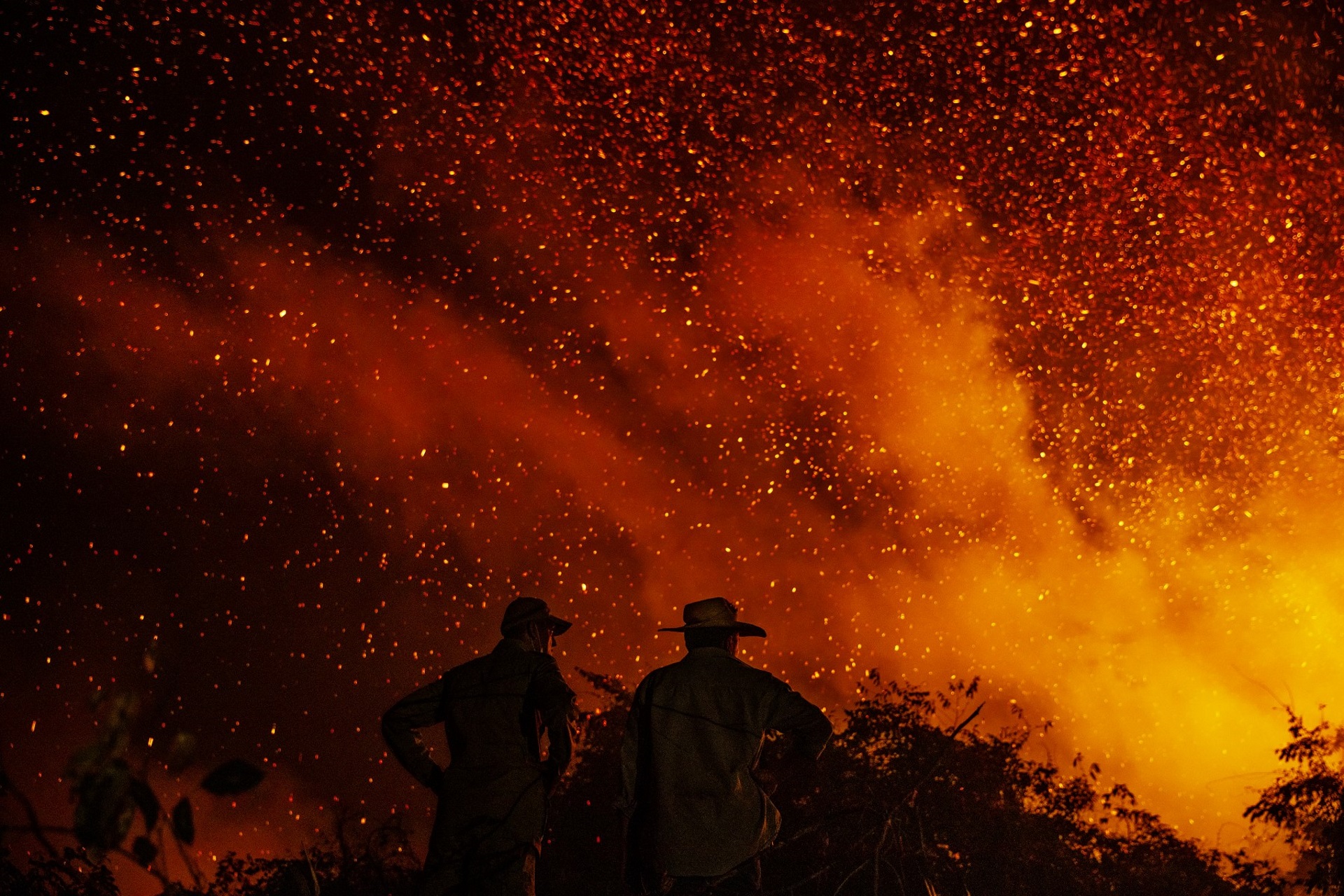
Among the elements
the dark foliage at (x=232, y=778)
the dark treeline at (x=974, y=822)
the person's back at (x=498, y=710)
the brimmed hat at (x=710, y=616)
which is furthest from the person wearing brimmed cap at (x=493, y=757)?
the dark treeline at (x=974, y=822)

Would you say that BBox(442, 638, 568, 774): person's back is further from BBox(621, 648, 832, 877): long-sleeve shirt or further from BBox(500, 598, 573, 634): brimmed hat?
BBox(621, 648, 832, 877): long-sleeve shirt

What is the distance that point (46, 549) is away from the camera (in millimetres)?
22203

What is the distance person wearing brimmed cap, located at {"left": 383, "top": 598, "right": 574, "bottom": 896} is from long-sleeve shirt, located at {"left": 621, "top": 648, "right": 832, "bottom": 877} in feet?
1.02

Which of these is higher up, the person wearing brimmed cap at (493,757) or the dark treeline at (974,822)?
the dark treeline at (974,822)

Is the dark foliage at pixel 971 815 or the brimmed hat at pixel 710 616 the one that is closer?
the brimmed hat at pixel 710 616

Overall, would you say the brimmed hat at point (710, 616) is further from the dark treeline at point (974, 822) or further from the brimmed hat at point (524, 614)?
the dark treeline at point (974, 822)

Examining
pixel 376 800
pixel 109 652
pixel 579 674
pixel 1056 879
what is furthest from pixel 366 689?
pixel 1056 879

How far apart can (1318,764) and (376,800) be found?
639 inches

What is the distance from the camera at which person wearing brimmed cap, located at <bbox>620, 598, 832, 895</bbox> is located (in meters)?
4.05

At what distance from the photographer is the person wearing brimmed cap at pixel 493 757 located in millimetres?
4195

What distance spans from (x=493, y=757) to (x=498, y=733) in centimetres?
8

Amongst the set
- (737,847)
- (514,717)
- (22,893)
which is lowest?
(22,893)

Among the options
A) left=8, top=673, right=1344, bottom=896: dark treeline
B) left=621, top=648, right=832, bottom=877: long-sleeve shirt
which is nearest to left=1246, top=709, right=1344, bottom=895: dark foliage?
left=8, top=673, right=1344, bottom=896: dark treeline

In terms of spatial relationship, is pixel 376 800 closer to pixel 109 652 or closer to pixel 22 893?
pixel 109 652
